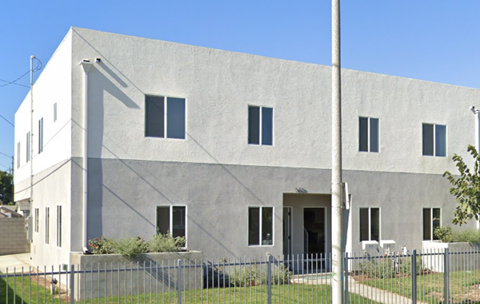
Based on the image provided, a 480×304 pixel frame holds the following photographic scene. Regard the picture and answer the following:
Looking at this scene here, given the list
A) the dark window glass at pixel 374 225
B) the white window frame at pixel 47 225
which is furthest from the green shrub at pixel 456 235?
the white window frame at pixel 47 225

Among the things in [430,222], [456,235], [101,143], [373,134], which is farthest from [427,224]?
[101,143]

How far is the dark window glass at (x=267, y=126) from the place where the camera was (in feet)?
62.7

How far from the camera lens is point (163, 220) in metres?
17.2

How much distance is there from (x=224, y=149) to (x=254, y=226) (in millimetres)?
2737

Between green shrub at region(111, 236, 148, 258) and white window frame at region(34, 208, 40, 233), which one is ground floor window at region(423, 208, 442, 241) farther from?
white window frame at region(34, 208, 40, 233)

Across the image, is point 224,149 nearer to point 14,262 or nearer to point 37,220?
point 37,220

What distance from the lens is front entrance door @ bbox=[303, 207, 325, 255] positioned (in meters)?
21.5

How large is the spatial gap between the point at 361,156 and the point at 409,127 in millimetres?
2725

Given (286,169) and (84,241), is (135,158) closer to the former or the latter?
(84,241)

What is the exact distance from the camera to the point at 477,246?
21781 millimetres

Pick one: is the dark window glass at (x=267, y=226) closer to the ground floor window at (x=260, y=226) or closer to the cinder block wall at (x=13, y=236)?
the ground floor window at (x=260, y=226)

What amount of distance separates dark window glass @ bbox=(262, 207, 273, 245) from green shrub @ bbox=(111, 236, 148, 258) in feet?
15.1

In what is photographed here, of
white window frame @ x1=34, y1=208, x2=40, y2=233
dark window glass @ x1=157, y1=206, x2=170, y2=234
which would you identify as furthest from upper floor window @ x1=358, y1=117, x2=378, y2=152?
white window frame @ x1=34, y1=208, x2=40, y2=233

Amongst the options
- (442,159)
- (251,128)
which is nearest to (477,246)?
(442,159)
